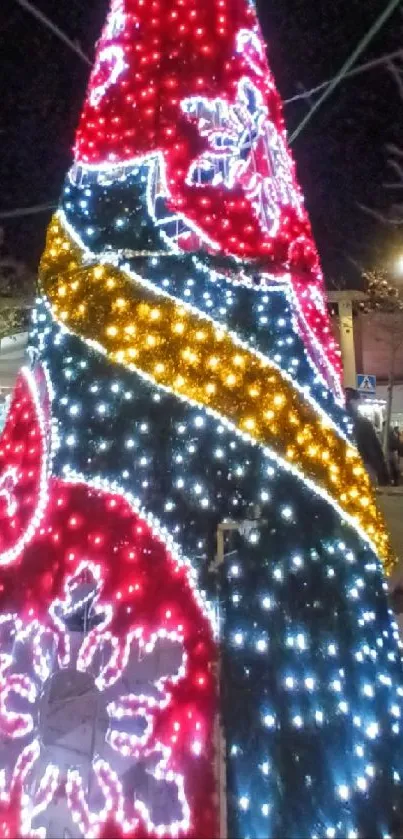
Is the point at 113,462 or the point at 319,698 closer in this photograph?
the point at 319,698

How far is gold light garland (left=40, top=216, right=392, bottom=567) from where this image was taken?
3.18m

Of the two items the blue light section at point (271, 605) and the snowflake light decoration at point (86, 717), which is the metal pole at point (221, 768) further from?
the snowflake light decoration at point (86, 717)

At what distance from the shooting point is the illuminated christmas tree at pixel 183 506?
8.54 ft

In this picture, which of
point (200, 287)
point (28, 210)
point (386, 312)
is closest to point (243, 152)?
point (200, 287)

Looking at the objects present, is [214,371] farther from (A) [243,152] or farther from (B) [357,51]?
(B) [357,51]

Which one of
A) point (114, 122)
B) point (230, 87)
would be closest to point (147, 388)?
point (114, 122)

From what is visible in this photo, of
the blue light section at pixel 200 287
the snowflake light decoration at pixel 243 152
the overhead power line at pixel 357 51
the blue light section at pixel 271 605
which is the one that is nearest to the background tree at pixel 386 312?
the overhead power line at pixel 357 51

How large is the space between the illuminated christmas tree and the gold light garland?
11 mm

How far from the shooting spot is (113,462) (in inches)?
121

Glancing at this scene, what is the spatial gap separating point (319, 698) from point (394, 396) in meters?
21.5

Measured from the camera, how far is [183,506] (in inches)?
118

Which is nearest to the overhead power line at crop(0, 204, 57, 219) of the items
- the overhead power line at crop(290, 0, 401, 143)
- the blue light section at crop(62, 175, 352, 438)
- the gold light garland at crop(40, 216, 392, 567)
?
the overhead power line at crop(290, 0, 401, 143)

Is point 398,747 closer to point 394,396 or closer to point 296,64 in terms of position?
point 296,64

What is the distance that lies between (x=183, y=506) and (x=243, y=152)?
6.90 feet
